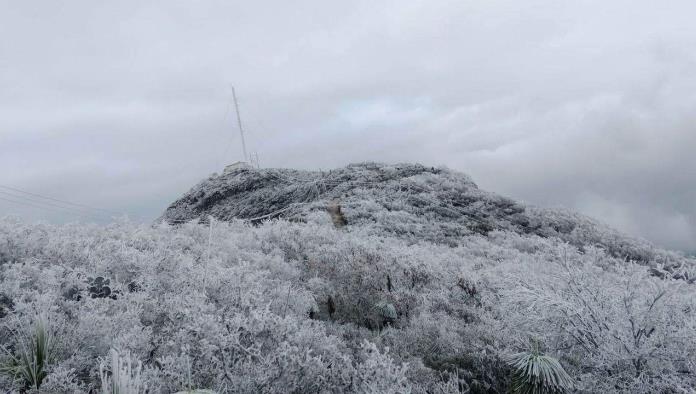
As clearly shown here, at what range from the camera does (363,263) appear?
941 cm

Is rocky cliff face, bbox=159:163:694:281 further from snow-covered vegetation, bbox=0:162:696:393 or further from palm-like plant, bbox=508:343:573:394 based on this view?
palm-like plant, bbox=508:343:573:394

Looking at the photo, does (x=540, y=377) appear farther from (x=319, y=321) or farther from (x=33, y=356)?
(x=33, y=356)

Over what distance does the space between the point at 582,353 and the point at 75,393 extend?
17.6 ft

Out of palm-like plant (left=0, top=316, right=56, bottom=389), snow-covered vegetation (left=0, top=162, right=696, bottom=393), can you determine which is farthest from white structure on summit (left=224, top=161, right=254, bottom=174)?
palm-like plant (left=0, top=316, right=56, bottom=389)

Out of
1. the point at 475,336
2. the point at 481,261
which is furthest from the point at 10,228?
the point at 481,261

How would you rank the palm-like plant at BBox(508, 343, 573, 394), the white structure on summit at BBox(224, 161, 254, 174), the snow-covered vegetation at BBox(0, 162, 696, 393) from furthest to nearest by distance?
1. the white structure on summit at BBox(224, 161, 254, 174)
2. the palm-like plant at BBox(508, 343, 573, 394)
3. the snow-covered vegetation at BBox(0, 162, 696, 393)

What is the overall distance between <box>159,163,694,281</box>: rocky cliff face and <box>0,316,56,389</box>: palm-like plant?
468 inches

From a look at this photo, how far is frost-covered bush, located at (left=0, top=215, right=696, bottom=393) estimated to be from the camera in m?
4.36

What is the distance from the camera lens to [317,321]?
19.5 ft

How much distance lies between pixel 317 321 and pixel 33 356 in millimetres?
2979

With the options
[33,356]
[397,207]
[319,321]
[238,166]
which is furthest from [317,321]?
[238,166]

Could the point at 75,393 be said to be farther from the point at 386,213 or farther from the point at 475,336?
the point at 386,213

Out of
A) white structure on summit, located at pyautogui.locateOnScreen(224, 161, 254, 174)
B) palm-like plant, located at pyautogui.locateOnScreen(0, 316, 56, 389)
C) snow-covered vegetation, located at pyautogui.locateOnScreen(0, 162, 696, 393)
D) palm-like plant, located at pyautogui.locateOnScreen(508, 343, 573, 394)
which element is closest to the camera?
palm-like plant, located at pyautogui.locateOnScreen(0, 316, 56, 389)

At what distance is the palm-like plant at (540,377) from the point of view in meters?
4.73
